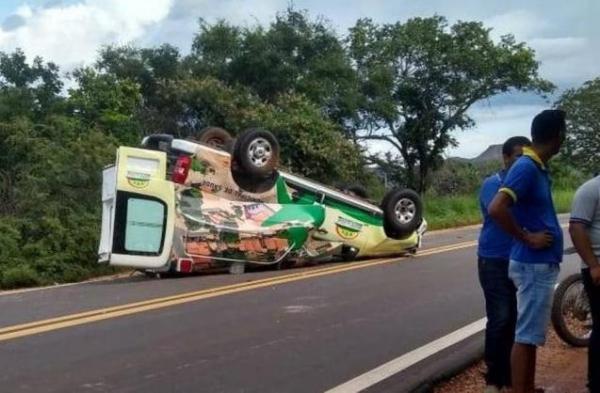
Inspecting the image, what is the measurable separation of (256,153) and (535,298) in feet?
30.3

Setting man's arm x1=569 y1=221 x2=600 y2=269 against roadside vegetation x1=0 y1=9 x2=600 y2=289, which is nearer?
man's arm x1=569 y1=221 x2=600 y2=269

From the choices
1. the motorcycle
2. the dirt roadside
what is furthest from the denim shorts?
the motorcycle

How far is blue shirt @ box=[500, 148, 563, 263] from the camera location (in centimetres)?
505

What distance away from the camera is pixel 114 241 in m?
12.6

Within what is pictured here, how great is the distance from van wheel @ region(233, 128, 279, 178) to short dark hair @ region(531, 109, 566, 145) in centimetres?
903

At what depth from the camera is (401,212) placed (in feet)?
51.4

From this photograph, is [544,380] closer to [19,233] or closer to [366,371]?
[366,371]

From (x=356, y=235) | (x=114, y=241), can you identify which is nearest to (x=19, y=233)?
(x=114, y=241)

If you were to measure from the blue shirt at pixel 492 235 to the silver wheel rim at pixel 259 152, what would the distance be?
26.5ft

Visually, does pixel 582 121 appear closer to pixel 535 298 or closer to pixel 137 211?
pixel 137 211

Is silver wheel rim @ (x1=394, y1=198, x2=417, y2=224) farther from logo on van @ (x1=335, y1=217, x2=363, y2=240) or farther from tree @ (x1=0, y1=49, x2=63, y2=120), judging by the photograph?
tree @ (x1=0, y1=49, x2=63, y2=120)

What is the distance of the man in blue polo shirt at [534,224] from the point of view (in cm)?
506

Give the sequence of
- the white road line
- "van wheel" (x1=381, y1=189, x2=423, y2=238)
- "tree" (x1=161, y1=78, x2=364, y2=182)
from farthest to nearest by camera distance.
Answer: "tree" (x1=161, y1=78, x2=364, y2=182) → "van wheel" (x1=381, y1=189, x2=423, y2=238) → the white road line

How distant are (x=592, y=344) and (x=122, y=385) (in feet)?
11.0
